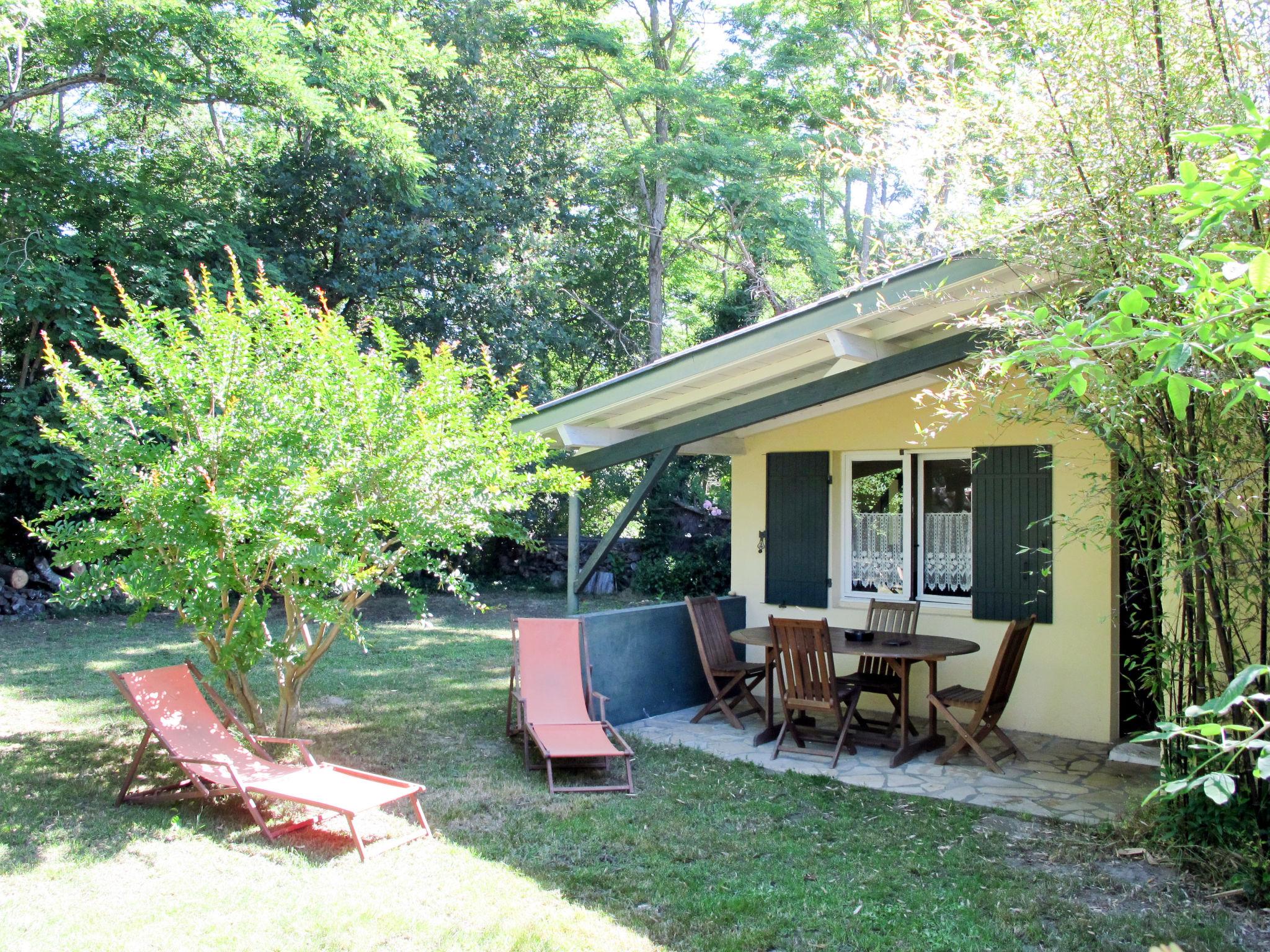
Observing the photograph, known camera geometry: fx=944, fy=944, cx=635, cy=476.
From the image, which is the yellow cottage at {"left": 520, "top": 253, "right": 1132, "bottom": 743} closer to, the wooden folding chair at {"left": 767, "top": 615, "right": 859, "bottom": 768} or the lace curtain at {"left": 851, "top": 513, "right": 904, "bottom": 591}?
the lace curtain at {"left": 851, "top": 513, "right": 904, "bottom": 591}

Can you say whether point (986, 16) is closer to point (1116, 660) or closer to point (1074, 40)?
point (1074, 40)

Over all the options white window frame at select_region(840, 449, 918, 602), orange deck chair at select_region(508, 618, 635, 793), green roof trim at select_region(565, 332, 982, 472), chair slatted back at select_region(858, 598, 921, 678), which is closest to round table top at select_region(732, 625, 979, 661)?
chair slatted back at select_region(858, 598, 921, 678)

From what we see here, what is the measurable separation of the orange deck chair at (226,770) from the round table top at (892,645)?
274 cm

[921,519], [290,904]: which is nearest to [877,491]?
[921,519]

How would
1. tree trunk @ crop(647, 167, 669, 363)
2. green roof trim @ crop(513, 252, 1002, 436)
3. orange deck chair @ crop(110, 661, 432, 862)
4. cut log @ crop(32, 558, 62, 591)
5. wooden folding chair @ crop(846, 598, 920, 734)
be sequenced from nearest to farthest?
1. orange deck chair @ crop(110, 661, 432, 862)
2. green roof trim @ crop(513, 252, 1002, 436)
3. wooden folding chair @ crop(846, 598, 920, 734)
4. cut log @ crop(32, 558, 62, 591)
5. tree trunk @ crop(647, 167, 669, 363)

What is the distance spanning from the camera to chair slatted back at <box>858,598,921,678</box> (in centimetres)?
696

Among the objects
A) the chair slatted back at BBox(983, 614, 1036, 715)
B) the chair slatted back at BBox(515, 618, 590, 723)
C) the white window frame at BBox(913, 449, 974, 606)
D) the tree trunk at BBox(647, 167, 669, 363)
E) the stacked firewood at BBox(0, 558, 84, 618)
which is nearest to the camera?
the chair slatted back at BBox(983, 614, 1036, 715)

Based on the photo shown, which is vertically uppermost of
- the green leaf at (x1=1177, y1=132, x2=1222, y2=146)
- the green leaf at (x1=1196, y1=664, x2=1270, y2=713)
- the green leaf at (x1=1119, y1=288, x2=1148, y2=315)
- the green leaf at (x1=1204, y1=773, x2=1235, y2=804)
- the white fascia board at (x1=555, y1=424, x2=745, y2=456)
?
the green leaf at (x1=1177, y1=132, x2=1222, y2=146)

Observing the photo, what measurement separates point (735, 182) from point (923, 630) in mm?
11617

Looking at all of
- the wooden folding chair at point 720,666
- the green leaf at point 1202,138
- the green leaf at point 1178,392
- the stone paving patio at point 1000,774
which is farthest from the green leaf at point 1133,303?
the wooden folding chair at point 720,666

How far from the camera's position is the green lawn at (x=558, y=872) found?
348cm

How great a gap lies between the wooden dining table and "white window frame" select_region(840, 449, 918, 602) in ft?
3.23

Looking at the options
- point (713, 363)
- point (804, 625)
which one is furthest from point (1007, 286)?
point (804, 625)

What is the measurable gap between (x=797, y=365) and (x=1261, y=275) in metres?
4.84
